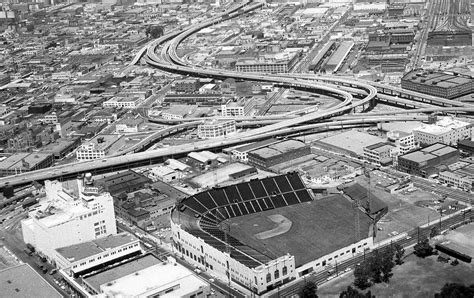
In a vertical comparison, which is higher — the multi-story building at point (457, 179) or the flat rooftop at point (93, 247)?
the flat rooftop at point (93, 247)

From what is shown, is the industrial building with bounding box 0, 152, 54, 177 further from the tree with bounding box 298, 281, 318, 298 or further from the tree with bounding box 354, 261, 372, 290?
the tree with bounding box 354, 261, 372, 290

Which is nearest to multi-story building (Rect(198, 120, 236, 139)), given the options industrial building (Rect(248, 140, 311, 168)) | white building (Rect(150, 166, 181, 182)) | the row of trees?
industrial building (Rect(248, 140, 311, 168))

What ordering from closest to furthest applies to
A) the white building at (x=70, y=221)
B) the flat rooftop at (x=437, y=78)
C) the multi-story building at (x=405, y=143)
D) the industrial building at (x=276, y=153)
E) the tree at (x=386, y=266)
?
1. the tree at (x=386, y=266)
2. the white building at (x=70, y=221)
3. the industrial building at (x=276, y=153)
4. the multi-story building at (x=405, y=143)
5. the flat rooftop at (x=437, y=78)

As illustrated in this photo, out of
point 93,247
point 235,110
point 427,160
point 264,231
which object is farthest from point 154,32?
point 93,247

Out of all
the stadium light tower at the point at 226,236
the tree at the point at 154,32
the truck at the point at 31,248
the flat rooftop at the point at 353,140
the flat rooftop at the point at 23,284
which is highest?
the tree at the point at 154,32

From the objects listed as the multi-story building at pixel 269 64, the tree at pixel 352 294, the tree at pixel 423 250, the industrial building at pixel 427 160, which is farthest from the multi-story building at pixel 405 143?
the multi-story building at pixel 269 64

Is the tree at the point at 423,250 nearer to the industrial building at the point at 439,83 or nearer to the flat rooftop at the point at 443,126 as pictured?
the flat rooftop at the point at 443,126
